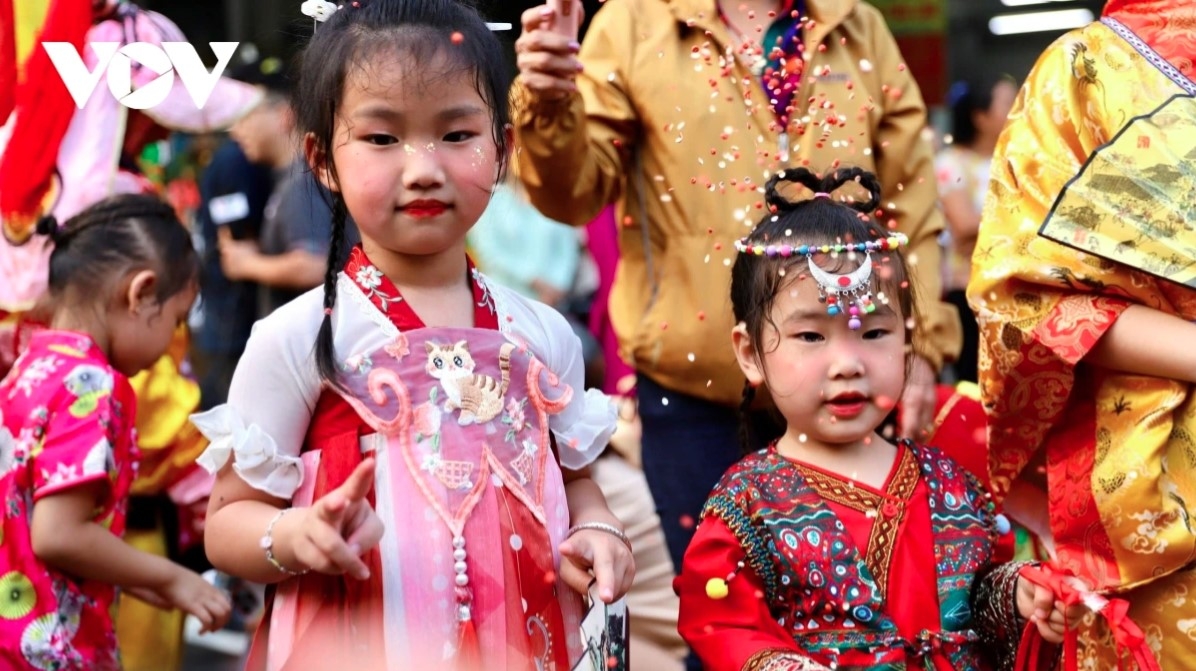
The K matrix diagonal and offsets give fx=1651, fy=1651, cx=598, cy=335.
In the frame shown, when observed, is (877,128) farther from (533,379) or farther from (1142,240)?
(533,379)

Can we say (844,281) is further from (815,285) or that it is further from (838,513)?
(838,513)

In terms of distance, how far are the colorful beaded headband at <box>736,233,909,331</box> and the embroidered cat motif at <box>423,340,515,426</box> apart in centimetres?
54

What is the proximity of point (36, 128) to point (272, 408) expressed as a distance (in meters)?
1.47

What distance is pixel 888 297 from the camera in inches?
104

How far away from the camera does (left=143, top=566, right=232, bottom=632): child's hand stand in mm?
3125

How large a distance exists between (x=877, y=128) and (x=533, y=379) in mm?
1185

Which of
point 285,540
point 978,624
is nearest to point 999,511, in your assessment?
point 978,624

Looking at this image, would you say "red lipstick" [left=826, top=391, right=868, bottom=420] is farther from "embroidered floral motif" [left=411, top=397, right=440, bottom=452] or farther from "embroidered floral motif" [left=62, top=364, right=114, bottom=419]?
"embroidered floral motif" [left=62, top=364, right=114, bottom=419]

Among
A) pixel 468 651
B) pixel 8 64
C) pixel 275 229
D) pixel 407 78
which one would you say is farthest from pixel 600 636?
pixel 275 229

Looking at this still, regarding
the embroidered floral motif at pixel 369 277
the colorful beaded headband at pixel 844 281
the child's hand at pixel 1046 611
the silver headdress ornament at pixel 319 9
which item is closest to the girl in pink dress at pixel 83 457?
the embroidered floral motif at pixel 369 277

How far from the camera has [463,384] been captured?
2.40 m

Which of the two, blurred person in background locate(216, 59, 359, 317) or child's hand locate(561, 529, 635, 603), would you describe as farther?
blurred person in background locate(216, 59, 359, 317)

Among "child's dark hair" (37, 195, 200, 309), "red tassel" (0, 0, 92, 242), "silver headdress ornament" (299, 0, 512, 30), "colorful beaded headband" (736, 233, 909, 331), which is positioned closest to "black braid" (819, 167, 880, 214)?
"colorful beaded headband" (736, 233, 909, 331)

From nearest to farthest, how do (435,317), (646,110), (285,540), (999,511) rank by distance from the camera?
(285,540), (435,317), (999,511), (646,110)
